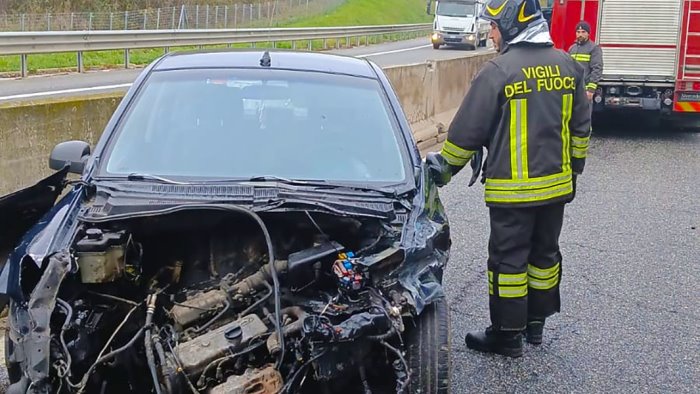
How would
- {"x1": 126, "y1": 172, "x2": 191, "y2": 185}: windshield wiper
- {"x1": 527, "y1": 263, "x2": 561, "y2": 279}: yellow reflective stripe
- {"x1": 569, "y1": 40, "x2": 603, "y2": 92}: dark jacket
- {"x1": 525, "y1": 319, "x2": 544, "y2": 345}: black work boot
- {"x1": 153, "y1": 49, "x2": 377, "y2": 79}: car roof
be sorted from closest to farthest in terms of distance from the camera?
1. {"x1": 126, "y1": 172, "x2": 191, "y2": 185}: windshield wiper
2. {"x1": 153, "y1": 49, "x2": 377, "y2": 79}: car roof
3. {"x1": 527, "y1": 263, "x2": 561, "y2": 279}: yellow reflective stripe
4. {"x1": 525, "y1": 319, "x2": 544, "y2": 345}: black work boot
5. {"x1": 569, "y1": 40, "x2": 603, "y2": 92}: dark jacket

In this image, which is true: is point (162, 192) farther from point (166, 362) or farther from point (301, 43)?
point (301, 43)

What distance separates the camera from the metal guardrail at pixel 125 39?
15.3 meters

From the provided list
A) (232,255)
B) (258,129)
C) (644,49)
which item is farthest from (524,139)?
(644,49)

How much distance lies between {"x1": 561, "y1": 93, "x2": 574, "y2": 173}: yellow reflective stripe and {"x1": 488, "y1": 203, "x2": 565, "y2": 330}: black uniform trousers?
0.23 metres

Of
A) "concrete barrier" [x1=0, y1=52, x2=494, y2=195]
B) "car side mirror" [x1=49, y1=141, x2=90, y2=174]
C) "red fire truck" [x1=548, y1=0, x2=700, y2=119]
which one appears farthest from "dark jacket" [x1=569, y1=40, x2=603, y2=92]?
"car side mirror" [x1=49, y1=141, x2=90, y2=174]

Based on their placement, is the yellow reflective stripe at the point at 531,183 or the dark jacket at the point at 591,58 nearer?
the yellow reflective stripe at the point at 531,183

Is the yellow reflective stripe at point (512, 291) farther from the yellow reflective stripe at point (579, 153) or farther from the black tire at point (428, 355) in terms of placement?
the black tire at point (428, 355)

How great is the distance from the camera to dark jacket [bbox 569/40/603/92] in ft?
43.1

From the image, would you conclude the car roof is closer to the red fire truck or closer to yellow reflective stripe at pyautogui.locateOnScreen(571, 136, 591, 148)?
yellow reflective stripe at pyautogui.locateOnScreen(571, 136, 591, 148)

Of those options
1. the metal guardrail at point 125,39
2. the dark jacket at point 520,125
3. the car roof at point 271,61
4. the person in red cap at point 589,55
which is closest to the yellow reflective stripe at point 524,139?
the dark jacket at point 520,125

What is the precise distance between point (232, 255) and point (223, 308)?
409mm

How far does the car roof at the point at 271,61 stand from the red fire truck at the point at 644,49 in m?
9.73

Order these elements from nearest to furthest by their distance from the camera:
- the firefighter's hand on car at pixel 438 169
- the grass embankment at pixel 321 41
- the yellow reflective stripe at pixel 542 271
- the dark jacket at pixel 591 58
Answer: the firefighter's hand on car at pixel 438 169 → the yellow reflective stripe at pixel 542 271 → the dark jacket at pixel 591 58 → the grass embankment at pixel 321 41

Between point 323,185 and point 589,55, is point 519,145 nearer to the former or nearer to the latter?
point 323,185
